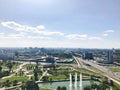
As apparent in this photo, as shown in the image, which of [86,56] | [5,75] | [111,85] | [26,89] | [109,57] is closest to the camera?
[26,89]

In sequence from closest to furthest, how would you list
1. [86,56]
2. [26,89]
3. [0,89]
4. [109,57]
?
[26,89] → [0,89] → [109,57] → [86,56]

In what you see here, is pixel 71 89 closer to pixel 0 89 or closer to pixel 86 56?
pixel 0 89

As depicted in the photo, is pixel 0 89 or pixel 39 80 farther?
pixel 39 80

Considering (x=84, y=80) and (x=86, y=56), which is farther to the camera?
(x=86, y=56)

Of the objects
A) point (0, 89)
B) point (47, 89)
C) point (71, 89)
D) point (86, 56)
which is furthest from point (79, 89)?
point (86, 56)

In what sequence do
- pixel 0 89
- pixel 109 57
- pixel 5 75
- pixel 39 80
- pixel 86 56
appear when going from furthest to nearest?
pixel 86 56 < pixel 109 57 < pixel 5 75 < pixel 39 80 < pixel 0 89

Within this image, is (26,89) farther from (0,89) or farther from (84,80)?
(84,80)

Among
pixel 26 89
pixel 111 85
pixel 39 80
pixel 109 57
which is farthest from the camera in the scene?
pixel 109 57

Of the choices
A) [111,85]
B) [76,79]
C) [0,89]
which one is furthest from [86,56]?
[0,89]
